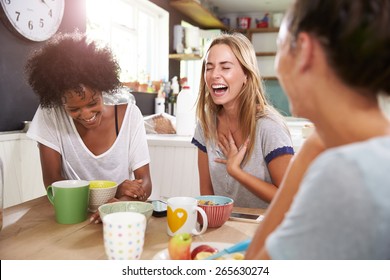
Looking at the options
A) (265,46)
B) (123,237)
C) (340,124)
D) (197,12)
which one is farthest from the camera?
(265,46)

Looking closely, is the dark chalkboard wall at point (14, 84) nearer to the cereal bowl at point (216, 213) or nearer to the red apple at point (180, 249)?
the cereal bowl at point (216, 213)

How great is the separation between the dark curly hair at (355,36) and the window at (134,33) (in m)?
2.37

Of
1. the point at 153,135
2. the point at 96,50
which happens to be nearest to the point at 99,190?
the point at 96,50

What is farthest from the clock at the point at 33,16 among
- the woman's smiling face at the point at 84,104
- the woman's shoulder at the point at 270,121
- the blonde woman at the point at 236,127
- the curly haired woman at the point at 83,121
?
the woman's shoulder at the point at 270,121

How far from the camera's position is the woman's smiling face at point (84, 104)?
4.12ft

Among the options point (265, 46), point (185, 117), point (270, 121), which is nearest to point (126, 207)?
point (270, 121)

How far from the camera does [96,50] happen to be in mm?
1366

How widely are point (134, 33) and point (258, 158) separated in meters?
2.60

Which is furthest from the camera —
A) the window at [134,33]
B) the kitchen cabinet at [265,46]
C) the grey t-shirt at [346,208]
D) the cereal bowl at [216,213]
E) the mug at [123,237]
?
the kitchen cabinet at [265,46]

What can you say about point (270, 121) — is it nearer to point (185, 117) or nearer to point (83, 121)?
point (83, 121)

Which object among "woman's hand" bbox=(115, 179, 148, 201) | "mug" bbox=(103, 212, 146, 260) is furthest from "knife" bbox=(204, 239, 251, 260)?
"woman's hand" bbox=(115, 179, 148, 201)

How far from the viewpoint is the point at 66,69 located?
1.26 m

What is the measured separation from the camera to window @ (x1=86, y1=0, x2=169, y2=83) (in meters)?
2.99

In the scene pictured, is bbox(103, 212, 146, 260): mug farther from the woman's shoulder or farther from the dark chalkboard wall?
the dark chalkboard wall
